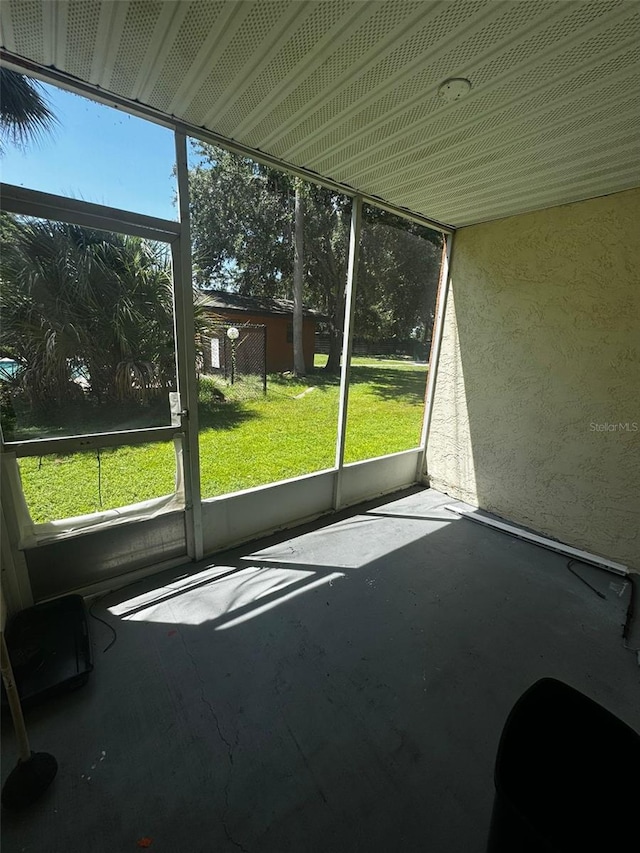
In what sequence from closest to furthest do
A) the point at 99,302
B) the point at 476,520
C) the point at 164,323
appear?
the point at 99,302 → the point at 164,323 → the point at 476,520

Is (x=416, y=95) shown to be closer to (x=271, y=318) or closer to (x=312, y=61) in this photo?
(x=312, y=61)

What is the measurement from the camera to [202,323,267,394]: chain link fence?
7.73ft

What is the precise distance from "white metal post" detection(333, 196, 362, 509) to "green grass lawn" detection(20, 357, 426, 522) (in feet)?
0.48

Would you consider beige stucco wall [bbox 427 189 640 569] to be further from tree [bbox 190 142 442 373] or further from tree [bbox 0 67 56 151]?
tree [bbox 0 67 56 151]

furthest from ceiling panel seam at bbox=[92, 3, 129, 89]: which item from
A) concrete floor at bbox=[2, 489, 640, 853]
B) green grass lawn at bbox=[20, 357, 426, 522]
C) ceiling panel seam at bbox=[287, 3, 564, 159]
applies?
concrete floor at bbox=[2, 489, 640, 853]

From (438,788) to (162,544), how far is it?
1922 millimetres

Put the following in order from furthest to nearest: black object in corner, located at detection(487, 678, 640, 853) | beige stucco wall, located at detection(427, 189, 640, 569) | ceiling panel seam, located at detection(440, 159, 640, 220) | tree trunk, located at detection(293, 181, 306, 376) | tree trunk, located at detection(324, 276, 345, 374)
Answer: tree trunk, located at detection(324, 276, 345, 374) → tree trunk, located at detection(293, 181, 306, 376) → beige stucco wall, located at detection(427, 189, 640, 569) → ceiling panel seam, located at detection(440, 159, 640, 220) → black object in corner, located at detection(487, 678, 640, 853)

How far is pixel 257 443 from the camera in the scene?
3283 millimetres

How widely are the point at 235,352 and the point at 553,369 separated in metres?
2.57

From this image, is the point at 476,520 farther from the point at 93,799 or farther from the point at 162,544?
the point at 93,799

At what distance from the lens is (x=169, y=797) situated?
1210mm

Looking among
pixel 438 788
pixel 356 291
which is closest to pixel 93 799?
pixel 438 788

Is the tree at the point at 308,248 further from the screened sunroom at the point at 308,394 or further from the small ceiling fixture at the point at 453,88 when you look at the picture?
the small ceiling fixture at the point at 453,88

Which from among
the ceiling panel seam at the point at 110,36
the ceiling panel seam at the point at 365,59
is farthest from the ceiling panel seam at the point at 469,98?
the ceiling panel seam at the point at 110,36
